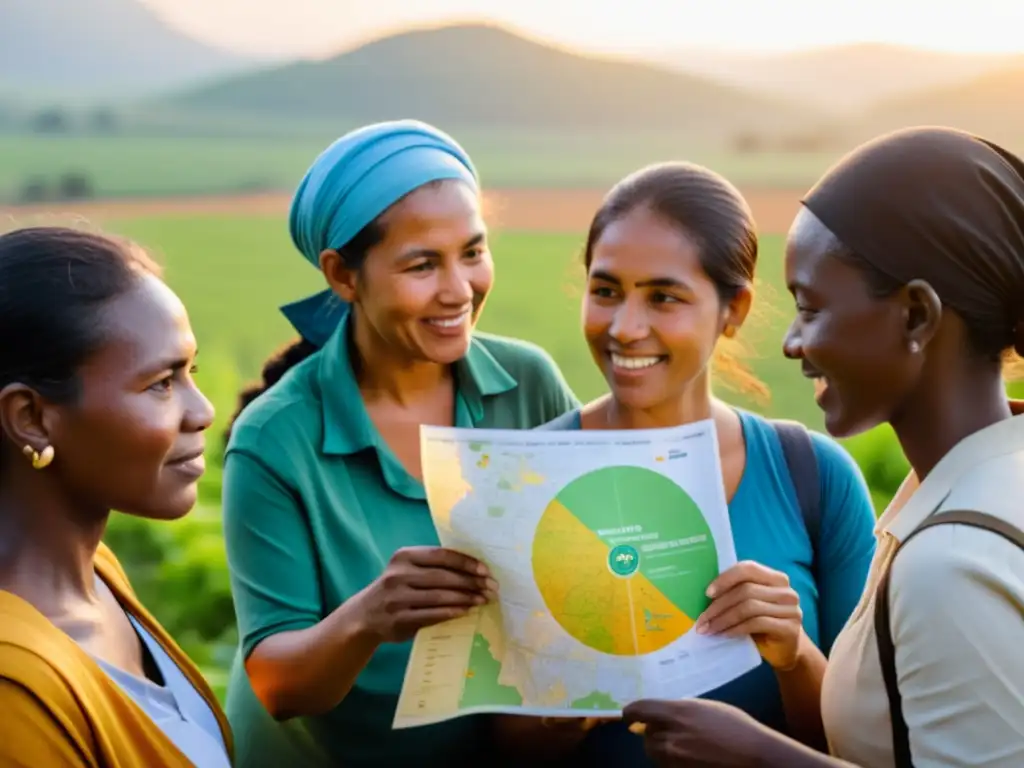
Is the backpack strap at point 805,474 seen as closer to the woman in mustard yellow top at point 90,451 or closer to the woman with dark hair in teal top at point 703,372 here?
the woman with dark hair in teal top at point 703,372

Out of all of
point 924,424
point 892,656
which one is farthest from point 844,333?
point 892,656

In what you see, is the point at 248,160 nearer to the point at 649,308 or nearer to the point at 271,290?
the point at 271,290

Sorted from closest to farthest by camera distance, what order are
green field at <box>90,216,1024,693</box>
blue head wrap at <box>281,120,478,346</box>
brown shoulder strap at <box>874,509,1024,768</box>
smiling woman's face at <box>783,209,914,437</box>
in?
brown shoulder strap at <box>874,509,1024,768</box> → smiling woman's face at <box>783,209,914,437</box> → blue head wrap at <box>281,120,478,346</box> → green field at <box>90,216,1024,693</box>

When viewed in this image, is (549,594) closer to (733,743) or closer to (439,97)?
(733,743)

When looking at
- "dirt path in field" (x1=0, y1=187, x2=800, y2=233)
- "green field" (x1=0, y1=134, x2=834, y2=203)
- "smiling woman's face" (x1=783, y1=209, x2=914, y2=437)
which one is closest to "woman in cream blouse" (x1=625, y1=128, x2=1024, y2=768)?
"smiling woman's face" (x1=783, y1=209, x2=914, y2=437)

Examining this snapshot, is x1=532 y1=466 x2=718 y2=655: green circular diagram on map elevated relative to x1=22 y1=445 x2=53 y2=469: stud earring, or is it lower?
lower

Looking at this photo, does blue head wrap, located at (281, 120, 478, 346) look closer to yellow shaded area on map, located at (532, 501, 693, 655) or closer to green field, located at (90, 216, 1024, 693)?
green field, located at (90, 216, 1024, 693)

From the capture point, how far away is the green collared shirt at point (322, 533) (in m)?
2.58

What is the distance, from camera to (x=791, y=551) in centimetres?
253

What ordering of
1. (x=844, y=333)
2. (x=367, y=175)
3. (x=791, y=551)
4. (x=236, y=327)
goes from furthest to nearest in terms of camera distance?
(x=236, y=327)
(x=367, y=175)
(x=791, y=551)
(x=844, y=333)

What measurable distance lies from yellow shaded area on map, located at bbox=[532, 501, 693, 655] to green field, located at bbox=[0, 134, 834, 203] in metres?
13.0

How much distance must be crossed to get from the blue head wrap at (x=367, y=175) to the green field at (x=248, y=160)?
1220 centimetres

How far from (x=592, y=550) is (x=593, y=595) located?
82mm

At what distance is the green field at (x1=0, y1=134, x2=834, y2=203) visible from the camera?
51.4ft
